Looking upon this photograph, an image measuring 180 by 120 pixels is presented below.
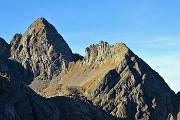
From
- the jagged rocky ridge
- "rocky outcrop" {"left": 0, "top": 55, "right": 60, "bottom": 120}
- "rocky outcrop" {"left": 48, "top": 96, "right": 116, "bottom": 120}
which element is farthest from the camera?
"rocky outcrop" {"left": 48, "top": 96, "right": 116, "bottom": 120}

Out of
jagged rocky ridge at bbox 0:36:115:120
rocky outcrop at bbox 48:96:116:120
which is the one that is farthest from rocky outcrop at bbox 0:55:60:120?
rocky outcrop at bbox 48:96:116:120

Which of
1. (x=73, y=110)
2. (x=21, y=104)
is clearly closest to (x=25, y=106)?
(x=21, y=104)

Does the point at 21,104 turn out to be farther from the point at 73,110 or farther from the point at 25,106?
the point at 73,110

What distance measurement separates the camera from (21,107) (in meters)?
147

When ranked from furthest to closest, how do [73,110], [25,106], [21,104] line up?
1. [73,110]
2. [25,106]
3. [21,104]

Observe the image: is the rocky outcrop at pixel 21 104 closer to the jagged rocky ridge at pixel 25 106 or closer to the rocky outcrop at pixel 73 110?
the jagged rocky ridge at pixel 25 106

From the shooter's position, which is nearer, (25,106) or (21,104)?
(21,104)

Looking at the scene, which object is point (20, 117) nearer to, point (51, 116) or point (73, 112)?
point (51, 116)

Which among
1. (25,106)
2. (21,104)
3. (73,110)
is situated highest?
(73,110)

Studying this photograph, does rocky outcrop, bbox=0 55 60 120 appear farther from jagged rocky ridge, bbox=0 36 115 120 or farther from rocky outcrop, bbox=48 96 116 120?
rocky outcrop, bbox=48 96 116 120

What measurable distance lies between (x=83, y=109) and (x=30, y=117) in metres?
49.0

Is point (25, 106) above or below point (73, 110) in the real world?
below

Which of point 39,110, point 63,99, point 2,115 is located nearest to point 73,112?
point 63,99

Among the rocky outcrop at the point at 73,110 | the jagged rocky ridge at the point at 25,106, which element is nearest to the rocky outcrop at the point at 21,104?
the jagged rocky ridge at the point at 25,106
